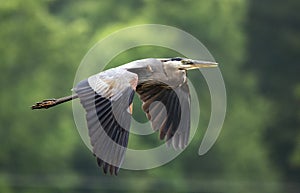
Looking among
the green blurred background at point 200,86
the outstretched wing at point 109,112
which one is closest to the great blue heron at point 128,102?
the outstretched wing at point 109,112

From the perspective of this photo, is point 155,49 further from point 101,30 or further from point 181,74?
point 181,74

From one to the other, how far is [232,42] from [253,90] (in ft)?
8.30

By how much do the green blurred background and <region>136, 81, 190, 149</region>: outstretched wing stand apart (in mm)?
26531

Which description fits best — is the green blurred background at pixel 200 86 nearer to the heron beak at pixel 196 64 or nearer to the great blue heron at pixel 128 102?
the great blue heron at pixel 128 102

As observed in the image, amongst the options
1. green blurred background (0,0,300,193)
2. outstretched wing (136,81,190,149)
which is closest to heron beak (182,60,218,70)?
outstretched wing (136,81,190,149)

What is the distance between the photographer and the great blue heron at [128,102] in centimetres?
909

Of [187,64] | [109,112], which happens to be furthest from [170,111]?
[109,112]

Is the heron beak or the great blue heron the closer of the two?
the great blue heron

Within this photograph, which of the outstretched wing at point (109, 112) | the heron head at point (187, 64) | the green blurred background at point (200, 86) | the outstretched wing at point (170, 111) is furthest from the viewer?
the green blurred background at point (200, 86)

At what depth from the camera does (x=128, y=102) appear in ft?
30.9

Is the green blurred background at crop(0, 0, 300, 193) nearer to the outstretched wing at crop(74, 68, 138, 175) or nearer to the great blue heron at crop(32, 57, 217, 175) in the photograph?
the great blue heron at crop(32, 57, 217, 175)

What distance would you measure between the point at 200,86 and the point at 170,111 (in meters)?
29.7

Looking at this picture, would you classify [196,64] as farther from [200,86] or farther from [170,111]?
[200,86]

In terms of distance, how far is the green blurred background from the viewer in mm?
40338
